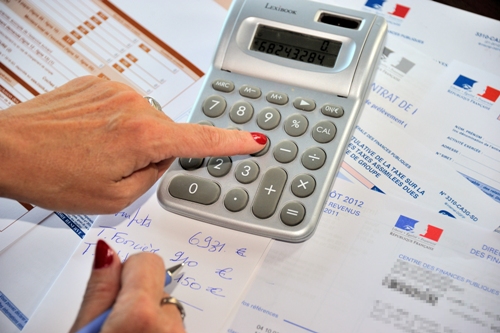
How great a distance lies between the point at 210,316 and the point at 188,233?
10 centimetres

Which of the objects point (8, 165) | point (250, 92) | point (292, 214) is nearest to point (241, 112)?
point (250, 92)

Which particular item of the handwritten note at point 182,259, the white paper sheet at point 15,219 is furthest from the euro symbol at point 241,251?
the white paper sheet at point 15,219

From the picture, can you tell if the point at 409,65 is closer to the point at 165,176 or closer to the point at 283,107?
the point at 283,107

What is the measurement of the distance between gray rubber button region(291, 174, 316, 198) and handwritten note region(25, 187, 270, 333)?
2.4 inches

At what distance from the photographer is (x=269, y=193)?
52 cm

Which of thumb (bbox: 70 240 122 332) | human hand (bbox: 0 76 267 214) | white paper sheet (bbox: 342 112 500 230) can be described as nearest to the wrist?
human hand (bbox: 0 76 267 214)

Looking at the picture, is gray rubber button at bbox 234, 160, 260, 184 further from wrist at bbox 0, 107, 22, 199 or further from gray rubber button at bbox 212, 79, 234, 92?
wrist at bbox 0, 107, 22, 199

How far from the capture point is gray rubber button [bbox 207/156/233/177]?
0.54 m

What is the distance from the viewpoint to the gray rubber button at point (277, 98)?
0.57 m

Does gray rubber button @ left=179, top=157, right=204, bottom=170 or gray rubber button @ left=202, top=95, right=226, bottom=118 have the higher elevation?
gray rubber button @ left=202, top=95, right=226, bottom=118

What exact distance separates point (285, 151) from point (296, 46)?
0.49 feet

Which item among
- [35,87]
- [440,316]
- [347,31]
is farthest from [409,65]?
[35,87]

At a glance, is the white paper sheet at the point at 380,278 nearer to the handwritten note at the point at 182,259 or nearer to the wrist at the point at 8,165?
the handwritten note at the point at 182,259

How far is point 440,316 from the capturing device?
47 cm
